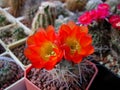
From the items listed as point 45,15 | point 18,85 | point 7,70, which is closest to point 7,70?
point 7,70

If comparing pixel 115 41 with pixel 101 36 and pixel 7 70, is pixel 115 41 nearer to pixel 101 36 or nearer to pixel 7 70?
pixel 101 36

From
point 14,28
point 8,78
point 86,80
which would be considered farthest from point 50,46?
point 14,28

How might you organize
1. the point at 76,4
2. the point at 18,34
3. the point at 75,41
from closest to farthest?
the point at 75,41, the point at 18,34, the point at 76,4

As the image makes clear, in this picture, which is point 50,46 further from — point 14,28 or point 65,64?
point 14,28

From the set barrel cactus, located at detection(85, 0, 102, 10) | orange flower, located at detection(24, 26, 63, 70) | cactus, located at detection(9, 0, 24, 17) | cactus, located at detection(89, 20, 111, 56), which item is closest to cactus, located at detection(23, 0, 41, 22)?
cactus, located at detection(9, 0, 24, 17)

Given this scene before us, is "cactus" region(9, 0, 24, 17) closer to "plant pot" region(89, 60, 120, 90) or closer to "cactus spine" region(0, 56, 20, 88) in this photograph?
"cactus spine" region(0, 56, 20, 88)
